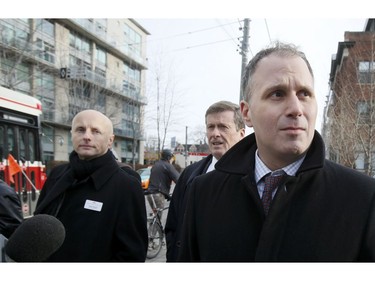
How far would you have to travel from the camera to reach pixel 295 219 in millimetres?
1264

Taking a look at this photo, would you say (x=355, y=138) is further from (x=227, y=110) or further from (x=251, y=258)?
(x=251, y=258)

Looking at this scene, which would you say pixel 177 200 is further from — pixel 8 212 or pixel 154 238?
pixel 154 238

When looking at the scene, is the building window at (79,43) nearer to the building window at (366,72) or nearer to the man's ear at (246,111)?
the building window at (366,72)

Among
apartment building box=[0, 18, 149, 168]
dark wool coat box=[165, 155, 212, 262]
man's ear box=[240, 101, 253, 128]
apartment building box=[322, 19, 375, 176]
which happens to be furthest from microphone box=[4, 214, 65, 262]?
apartment building box=[0, 18, 149, 168]

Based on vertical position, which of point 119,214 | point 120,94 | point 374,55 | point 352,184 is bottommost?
point 119,214

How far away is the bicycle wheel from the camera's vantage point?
19.7 feet

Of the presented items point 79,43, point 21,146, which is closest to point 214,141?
point 21,146

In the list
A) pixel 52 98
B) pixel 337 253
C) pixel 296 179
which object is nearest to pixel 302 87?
pixel 296 179

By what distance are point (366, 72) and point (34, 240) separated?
12798mm

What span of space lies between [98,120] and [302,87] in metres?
1.88

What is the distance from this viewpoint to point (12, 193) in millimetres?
2227

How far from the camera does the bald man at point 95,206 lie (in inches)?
95.7

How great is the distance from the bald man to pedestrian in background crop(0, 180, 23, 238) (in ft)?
1.19

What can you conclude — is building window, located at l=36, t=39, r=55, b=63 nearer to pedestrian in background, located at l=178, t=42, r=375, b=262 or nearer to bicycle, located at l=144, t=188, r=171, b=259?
bicycle, located at l=144, t=188, r=171, b=259
